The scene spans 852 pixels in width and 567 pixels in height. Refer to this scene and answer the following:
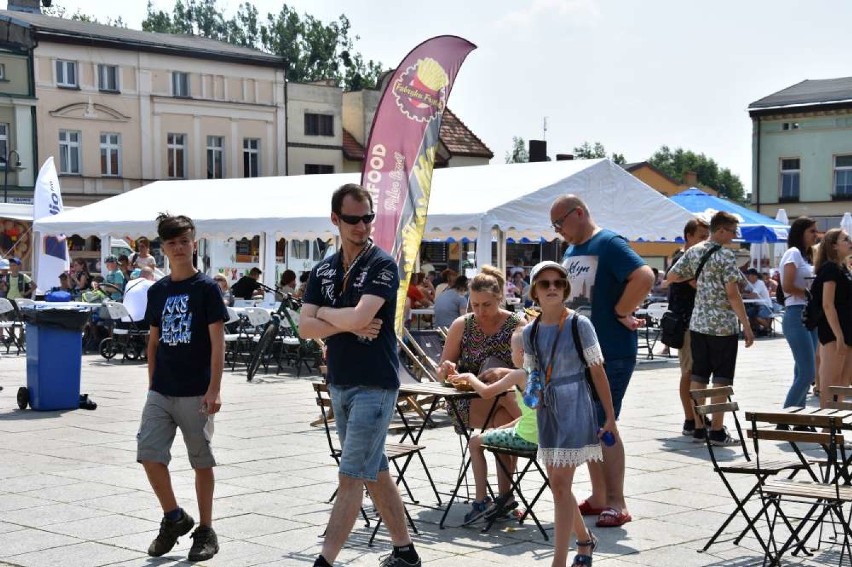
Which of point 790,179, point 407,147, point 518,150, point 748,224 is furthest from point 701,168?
point 407,147

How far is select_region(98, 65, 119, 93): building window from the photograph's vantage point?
49531 mm

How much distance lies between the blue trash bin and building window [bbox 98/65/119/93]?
127 ft

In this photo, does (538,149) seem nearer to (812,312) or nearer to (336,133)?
(336,133)

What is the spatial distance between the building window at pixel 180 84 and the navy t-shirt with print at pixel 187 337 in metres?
Result: 46.8

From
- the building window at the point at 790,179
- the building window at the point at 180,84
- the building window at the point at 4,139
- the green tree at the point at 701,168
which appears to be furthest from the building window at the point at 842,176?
the green tree at the point at 701,168

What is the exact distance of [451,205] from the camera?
17.8 meters

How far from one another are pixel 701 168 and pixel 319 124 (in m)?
83.4

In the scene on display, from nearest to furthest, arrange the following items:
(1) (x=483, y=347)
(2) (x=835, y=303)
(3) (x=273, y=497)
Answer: (1) (x=483, y=347)
(3) (x=273, y=497)
(2) (x=835, y=303)

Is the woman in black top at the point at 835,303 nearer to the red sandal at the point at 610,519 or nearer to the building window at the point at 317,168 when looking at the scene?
the red sandal at the point at 610,519

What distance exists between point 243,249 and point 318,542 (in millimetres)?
→ 25284

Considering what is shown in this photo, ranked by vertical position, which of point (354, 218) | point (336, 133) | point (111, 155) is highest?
point (336, 133)

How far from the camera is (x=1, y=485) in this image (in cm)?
830

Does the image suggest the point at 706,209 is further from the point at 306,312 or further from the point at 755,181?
the point at 755,181

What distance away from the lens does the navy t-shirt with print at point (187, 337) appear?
Result: 6355 mm
